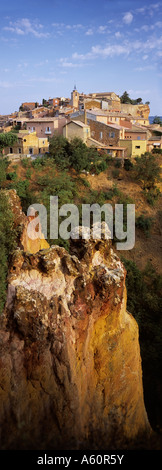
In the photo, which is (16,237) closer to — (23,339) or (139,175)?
(23,339)

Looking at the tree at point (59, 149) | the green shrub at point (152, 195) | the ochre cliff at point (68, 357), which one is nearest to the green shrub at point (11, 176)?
the tree at point (59, 149)

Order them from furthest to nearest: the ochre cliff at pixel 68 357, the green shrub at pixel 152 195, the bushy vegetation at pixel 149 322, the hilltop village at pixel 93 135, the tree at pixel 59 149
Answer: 1. the hilltop village at pixel 93 135
2. the tree at pixel 59 149
3. the green shrub at pixel 152 195
4. the bushy vegetation at pixel 149 322
5. the ochre cliff at pixel 68 357

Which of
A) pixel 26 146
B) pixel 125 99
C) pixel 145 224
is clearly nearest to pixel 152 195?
pixel 145 224

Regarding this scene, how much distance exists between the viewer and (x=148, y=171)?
26.7 m

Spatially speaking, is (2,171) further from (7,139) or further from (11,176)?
(7,139)

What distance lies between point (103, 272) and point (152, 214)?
18.0m

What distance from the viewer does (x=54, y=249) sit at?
7902 millimetres

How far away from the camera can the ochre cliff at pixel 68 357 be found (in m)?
6.11

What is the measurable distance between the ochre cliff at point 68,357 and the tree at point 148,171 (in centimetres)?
1947

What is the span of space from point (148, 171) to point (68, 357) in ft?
73.7

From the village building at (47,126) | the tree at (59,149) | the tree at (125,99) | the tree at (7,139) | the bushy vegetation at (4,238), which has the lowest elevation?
the bushy vegetation at (4,238)

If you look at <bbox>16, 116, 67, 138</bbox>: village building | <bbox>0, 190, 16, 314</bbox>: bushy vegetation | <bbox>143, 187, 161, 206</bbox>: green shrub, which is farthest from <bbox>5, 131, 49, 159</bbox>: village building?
<bbox>0, 190, 16, 314</bbox>: bushy vegetation

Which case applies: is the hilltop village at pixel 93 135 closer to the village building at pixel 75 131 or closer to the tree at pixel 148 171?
the village building at pixel 75 131

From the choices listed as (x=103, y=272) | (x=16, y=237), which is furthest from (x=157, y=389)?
(x=16, y=237)
